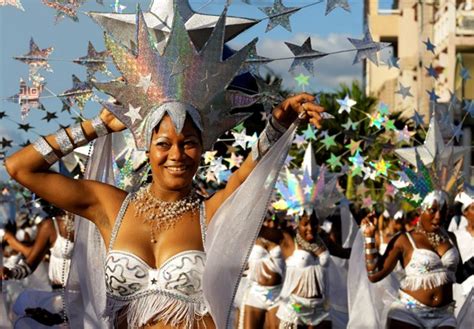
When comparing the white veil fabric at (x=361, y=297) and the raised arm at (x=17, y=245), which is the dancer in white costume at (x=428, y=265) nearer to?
the white veil fabric at (x=361, y=297)

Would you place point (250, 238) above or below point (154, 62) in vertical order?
below

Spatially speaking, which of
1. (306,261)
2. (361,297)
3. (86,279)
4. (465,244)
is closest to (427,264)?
(361,297)

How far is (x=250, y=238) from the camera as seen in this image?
5.24m

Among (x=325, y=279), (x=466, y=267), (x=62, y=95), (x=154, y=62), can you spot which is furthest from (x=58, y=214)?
(x=154, y=62)

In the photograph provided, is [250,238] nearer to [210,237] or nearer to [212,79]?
[210,237]

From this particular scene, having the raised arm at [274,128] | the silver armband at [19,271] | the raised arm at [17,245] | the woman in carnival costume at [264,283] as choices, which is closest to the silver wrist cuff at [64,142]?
the raised arm at [274,128]

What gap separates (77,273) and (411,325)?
5208 mm

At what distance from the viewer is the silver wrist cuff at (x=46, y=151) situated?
5.54 metres

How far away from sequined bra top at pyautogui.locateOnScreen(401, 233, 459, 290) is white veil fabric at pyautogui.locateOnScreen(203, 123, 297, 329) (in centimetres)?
521

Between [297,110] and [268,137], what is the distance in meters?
0.23

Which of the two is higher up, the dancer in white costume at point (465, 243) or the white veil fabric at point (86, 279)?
the white veil fabric at point (86, 279)

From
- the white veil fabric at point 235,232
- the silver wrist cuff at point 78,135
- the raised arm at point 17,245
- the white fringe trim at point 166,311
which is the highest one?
the silver wrist cuff at point 78,135

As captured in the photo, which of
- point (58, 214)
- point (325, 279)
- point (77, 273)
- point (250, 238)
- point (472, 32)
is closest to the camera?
point (250, 238)

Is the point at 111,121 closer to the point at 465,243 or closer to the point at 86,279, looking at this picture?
the point at 86,279
